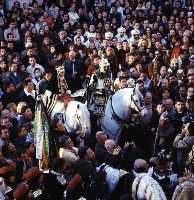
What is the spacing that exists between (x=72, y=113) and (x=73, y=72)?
130 inches

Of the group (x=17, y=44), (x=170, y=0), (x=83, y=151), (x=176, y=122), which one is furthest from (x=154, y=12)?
(x=83, y=151)

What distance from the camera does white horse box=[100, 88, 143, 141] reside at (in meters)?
11.0

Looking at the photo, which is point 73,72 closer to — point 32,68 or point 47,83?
point 32,68

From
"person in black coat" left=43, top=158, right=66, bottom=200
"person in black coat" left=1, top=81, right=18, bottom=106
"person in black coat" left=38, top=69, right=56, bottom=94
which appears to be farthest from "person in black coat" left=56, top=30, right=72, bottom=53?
"person in black coat" left=43, top=158, right=66, bottom=200

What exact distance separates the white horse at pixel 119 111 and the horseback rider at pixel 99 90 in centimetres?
18

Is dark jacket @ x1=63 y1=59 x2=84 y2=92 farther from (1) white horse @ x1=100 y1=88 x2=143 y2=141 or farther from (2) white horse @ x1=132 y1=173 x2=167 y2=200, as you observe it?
(2) white horse @ x1=132 y1=173 x2=167 y2=200

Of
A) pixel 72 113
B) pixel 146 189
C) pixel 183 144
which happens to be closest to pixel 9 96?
pixel 72 113

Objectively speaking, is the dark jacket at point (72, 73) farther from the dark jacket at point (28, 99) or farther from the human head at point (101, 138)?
the human head at point (101, 138)

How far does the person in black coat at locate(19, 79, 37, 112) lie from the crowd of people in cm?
2

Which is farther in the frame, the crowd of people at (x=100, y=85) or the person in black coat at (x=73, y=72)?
the person in black coat at (x=73, y=72)

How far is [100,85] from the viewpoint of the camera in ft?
38.5

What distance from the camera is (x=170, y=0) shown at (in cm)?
1991

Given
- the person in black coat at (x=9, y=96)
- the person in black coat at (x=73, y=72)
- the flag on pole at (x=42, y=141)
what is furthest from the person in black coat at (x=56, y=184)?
the person in black coat at (x=73, y=72)

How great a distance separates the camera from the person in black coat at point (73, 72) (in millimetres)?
14383
